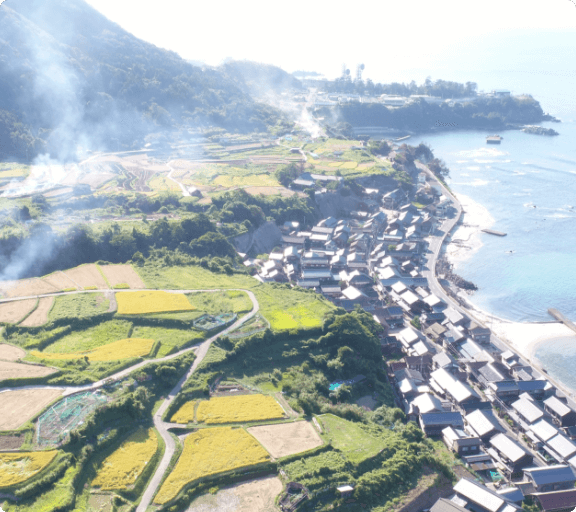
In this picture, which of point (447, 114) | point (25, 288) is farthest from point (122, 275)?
point (447, 114)

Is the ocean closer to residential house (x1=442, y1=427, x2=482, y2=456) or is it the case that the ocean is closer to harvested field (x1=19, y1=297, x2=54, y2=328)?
residential house (x1=442, y1=427, x2=482, y2=456)

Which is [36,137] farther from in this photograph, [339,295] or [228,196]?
[339,295]

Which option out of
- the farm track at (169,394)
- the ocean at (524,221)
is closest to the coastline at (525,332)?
the ocean at (524,221)

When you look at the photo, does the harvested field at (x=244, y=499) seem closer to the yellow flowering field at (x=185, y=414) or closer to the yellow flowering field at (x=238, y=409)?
the yellow flowering field at (x=238, y=409)

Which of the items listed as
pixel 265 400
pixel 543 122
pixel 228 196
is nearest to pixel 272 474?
pixel 265 400

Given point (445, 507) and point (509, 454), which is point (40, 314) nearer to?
point (445, 507)
